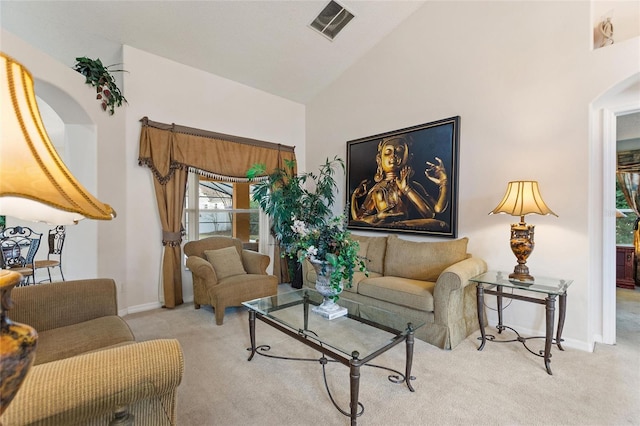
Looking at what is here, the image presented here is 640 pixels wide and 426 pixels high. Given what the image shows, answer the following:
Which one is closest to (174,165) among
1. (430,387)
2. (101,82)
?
(101,82)

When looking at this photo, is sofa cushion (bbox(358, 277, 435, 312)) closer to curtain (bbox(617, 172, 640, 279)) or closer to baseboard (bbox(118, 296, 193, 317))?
baseboard (bbox(118, 296, 193, 317))

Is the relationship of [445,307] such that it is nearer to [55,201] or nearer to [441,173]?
[441,173]

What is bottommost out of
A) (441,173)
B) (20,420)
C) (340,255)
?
(20,420)

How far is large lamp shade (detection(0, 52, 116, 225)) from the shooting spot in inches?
22.1

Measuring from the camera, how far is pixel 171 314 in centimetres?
341

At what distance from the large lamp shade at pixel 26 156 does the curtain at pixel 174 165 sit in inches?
127

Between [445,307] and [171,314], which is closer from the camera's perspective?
[445,307]

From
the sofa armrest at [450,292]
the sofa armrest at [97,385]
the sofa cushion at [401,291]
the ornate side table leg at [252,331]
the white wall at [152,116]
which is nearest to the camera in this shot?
the sofa armrest at [97,385]

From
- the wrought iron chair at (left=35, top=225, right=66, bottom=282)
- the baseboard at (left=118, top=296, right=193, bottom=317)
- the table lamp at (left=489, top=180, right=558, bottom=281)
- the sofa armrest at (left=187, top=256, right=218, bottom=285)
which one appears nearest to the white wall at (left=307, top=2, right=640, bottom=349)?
the table lamp at (left=489, top=180, right=558, bottom=281)

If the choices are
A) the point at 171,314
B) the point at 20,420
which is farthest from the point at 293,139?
the point at 20,420

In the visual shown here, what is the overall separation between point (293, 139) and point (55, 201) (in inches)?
180

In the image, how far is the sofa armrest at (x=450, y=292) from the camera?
8.21 feet

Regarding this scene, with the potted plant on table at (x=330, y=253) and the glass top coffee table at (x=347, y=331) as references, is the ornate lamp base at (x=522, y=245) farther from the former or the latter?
the potted plant on table at (x=330, y=253)

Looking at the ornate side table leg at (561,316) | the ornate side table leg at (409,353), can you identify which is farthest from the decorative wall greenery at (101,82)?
the ornate side table leg at (561,316)
